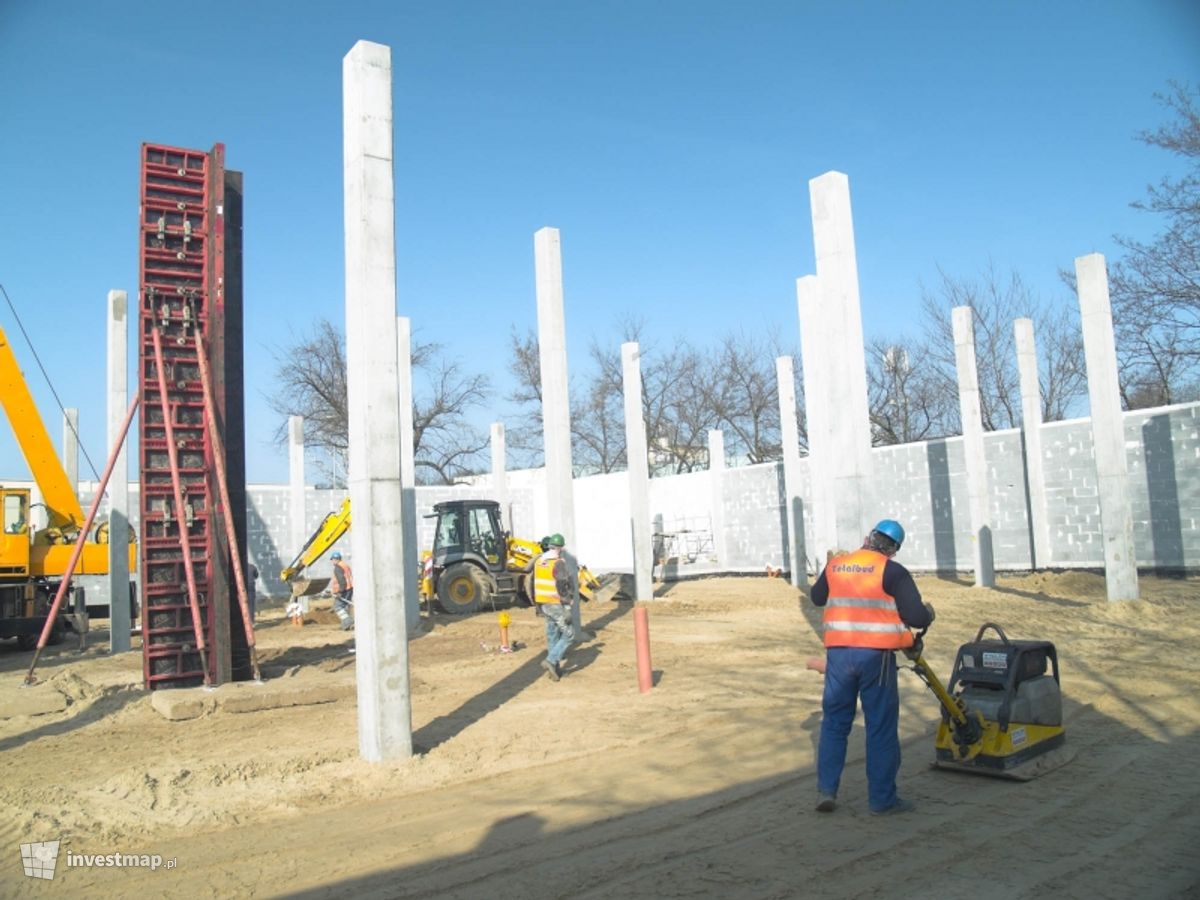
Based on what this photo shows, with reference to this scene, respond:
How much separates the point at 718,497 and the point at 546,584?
21337mm

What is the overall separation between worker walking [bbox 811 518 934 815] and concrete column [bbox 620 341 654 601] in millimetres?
15385

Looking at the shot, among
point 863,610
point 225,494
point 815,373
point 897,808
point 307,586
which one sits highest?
point 815,373

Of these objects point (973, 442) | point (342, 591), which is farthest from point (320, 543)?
point (973, 442)

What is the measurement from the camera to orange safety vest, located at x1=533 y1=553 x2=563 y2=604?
11719mm

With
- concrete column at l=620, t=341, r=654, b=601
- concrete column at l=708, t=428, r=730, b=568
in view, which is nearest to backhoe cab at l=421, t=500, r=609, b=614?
concrete column at l=620, t=341, r=654, b=601

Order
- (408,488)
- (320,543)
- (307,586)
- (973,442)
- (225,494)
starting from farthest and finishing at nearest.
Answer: (307,586), (973,442), (320,543), (408,488), (225,494)

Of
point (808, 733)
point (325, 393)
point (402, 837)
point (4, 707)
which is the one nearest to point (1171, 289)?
point (808, 733)

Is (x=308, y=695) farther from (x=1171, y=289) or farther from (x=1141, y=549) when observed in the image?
(x=1171, y=289)

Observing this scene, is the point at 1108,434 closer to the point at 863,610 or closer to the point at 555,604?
the point at 555,604

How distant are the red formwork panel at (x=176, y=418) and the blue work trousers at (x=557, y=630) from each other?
13.3 feet

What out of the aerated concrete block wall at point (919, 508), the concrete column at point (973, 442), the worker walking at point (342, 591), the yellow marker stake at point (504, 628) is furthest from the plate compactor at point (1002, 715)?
the concrete column at point (973, 442)

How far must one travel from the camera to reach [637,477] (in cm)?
2220

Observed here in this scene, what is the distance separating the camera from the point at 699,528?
35188 millimetres

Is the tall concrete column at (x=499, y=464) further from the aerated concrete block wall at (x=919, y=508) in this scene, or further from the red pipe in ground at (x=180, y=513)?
the red pipe in ground at (x=180, y=513)
